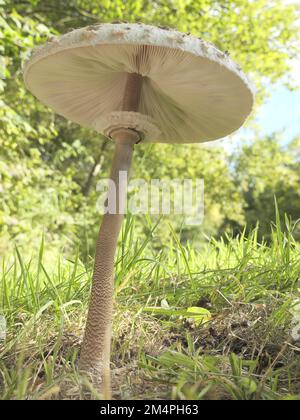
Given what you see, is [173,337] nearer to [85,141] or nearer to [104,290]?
[104,290]

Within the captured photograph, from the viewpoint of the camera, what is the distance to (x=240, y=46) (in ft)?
32.3

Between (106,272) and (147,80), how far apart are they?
93 cm

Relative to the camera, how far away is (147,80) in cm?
199

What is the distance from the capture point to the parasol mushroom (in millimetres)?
1420

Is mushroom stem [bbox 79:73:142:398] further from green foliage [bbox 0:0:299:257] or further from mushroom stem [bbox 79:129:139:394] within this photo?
green foliage [bbox 0:0:299:257]

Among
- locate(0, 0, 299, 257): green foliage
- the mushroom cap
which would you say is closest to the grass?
the mushroom cap

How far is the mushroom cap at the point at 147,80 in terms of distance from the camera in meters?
1.40

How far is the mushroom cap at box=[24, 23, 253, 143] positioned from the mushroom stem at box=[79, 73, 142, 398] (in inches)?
3.6

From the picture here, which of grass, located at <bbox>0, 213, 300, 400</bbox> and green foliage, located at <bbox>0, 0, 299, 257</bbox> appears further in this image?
green foliage, located at <bbox>0, 0, 299, 257</bbox>

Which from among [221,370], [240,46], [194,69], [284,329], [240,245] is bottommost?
[221,370]
